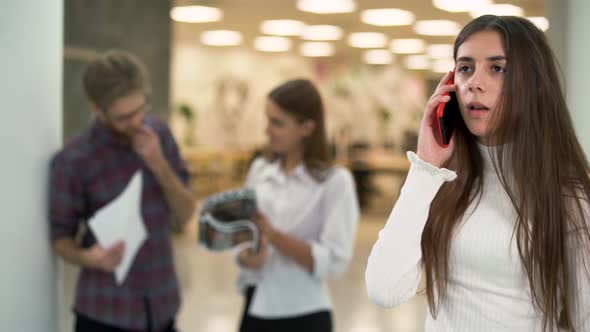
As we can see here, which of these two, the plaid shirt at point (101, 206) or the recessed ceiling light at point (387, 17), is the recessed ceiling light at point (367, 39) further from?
the plaid shirt at point (101, 206)

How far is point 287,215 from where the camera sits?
2893mm

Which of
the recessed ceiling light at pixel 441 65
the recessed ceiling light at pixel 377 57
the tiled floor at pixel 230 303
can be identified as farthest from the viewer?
the recessed ceiling light at pixel 441 65

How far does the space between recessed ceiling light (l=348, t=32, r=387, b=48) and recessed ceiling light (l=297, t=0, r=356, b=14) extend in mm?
2958

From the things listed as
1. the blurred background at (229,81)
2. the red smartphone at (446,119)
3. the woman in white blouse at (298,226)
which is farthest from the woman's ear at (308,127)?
the red smartphone at (446,119)

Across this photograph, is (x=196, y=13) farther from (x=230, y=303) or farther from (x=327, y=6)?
(x=230, y=303)

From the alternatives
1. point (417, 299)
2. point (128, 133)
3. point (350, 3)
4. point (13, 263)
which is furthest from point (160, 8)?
point (13, 263)

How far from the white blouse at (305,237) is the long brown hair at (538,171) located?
49.2 inches

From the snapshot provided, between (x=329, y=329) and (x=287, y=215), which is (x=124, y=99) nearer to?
(x=287, y=215)

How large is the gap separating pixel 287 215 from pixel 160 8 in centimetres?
737

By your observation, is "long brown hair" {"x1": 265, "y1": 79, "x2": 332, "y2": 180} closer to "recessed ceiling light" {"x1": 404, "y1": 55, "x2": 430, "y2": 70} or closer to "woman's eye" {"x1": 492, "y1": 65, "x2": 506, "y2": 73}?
"woman's eye" {"x1": 492, "y1": 65, "x2": 506, "y2": 73}

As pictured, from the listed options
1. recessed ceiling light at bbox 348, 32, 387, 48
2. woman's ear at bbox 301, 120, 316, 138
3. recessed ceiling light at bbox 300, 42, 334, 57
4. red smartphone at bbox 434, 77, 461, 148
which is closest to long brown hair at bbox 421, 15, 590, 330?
red smartphone at bbox 434, 77, 461, 148

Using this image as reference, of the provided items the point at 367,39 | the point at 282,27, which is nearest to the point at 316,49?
the point at 367,39

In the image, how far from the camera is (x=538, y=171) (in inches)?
58.4

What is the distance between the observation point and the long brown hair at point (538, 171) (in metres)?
1.45
